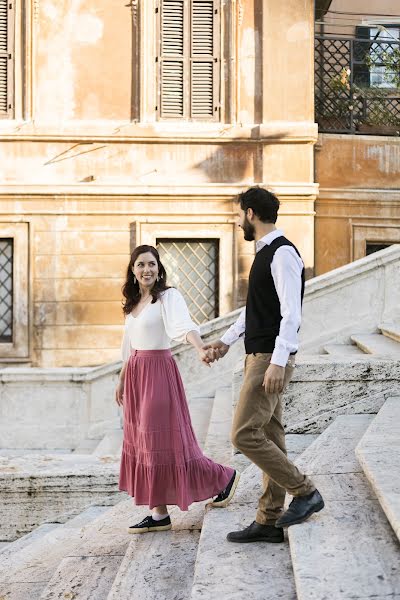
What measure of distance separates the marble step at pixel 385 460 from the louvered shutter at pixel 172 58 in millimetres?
8614

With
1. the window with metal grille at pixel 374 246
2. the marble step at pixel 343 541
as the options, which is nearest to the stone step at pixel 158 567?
the marble step at pixel 343 541

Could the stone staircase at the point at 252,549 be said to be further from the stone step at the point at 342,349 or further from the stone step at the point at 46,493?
the stone step at the point at 342,349

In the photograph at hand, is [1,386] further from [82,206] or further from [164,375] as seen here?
[164,375]

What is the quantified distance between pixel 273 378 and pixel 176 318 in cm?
104

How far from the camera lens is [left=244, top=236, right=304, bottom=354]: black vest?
14.1 feet

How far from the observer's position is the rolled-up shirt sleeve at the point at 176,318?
16.4ft

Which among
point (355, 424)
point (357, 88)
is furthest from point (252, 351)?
point (357, 88)

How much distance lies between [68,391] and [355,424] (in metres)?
5.03

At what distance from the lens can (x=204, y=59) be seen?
44.6 ft

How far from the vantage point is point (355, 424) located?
19.5ft

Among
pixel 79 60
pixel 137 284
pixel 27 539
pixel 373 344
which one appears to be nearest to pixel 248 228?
pixel 137 284

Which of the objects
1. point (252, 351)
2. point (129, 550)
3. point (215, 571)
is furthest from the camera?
point (129, 550)

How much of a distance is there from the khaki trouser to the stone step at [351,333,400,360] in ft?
10.6

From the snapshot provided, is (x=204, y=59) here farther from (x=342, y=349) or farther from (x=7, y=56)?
(x=342, y=349)
